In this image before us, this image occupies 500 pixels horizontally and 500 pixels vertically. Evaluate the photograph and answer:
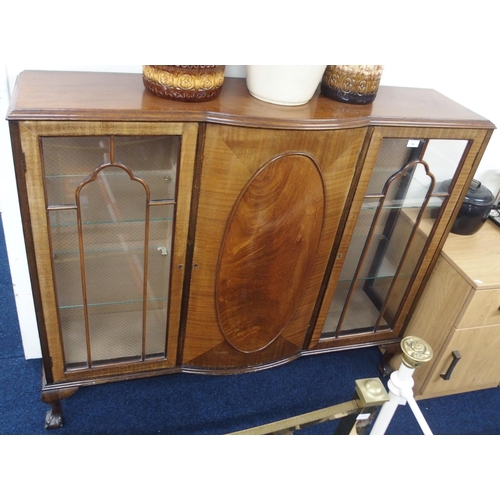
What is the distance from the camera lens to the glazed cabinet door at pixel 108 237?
80 cm

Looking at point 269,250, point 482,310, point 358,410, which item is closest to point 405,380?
point 358,410

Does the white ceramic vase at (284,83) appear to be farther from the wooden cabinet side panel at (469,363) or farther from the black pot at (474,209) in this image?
the wooden cabinet side panel at (469,363)

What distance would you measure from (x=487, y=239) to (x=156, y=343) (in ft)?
3.13

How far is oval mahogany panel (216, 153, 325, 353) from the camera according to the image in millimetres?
925

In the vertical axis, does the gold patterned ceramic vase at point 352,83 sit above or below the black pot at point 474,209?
above

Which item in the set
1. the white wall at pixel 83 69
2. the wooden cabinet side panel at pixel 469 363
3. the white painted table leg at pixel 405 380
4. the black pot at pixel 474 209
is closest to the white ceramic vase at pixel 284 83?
the white wall at pixel 83 69

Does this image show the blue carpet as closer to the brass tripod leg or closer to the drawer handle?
the drawer handle

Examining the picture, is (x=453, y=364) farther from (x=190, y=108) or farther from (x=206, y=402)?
(x=190, y=108)

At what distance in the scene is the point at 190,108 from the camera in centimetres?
82

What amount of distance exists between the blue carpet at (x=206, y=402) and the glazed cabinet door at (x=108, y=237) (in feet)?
0.63

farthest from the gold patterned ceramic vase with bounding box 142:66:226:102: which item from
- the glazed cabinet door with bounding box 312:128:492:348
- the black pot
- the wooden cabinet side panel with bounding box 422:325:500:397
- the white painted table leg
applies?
the wooden cabinet side panel with bounding box 422:325:500:397

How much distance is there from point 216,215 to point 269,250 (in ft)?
0.51

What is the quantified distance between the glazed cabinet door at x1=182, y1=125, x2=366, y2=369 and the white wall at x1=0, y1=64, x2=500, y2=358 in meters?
0.23
